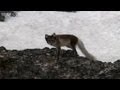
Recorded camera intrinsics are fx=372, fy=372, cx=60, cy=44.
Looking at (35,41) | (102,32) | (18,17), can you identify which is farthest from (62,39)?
(18,17)

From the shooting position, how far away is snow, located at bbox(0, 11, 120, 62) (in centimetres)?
1003

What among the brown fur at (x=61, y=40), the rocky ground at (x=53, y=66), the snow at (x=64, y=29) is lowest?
the snow at (x=64, y=29)

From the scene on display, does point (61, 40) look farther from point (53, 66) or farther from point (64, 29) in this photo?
point (64, 29)

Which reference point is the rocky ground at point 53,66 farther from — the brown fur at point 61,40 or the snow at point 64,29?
the snow at point 64,29

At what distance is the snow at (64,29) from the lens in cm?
1003

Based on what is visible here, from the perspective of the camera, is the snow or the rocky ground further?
the snow

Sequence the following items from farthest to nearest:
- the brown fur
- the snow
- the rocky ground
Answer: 1. the snow
2. the brown fur
3. the rocky ground

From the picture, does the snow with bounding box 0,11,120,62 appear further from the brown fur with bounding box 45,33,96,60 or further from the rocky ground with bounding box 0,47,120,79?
the brown fur with bounding box 45,33,96,60

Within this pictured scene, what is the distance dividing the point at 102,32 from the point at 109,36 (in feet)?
1.30

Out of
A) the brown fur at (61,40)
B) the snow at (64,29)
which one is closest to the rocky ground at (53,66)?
the brown fur at (61,40)

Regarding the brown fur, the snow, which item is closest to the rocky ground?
the brown fur

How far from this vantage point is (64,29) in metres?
11.4

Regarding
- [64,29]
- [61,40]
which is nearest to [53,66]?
[61,40]

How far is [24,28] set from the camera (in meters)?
11.4
